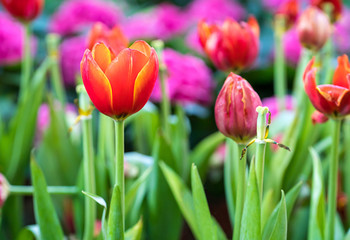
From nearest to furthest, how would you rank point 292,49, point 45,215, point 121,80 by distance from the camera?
1. point 121,80
2. point 45,215
3. point 292,49

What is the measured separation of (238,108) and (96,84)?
93 millimetres

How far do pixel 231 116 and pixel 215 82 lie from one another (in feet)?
1.92

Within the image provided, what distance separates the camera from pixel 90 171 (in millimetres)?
395

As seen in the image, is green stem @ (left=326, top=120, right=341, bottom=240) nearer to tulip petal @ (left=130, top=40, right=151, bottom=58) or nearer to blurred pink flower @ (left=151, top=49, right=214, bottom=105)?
tulip petal @ (left=130, top=40, right=151, bottom=58)

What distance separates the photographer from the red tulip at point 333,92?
34cm

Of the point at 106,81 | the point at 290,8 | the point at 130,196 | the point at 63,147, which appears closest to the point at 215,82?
the point at 290,8

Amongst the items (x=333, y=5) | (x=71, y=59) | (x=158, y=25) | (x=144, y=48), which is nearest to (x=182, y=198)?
(x=144, y=48)

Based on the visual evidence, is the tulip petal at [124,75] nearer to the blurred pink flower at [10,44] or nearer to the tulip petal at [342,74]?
the tulip petal at [342,74]

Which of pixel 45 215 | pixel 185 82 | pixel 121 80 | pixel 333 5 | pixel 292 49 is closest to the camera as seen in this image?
pixel 121 80

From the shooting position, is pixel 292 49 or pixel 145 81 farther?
pixel 292 49

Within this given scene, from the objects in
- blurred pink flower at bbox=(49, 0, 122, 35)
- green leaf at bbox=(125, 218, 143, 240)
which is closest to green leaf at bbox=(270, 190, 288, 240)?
green leaf at bbox=(125, 218, 143, 240)

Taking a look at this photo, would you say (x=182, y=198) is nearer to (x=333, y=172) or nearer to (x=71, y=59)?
(x=333, y=172)

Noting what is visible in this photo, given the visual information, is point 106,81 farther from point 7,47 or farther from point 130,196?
point 7,47

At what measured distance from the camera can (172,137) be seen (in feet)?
1.96
